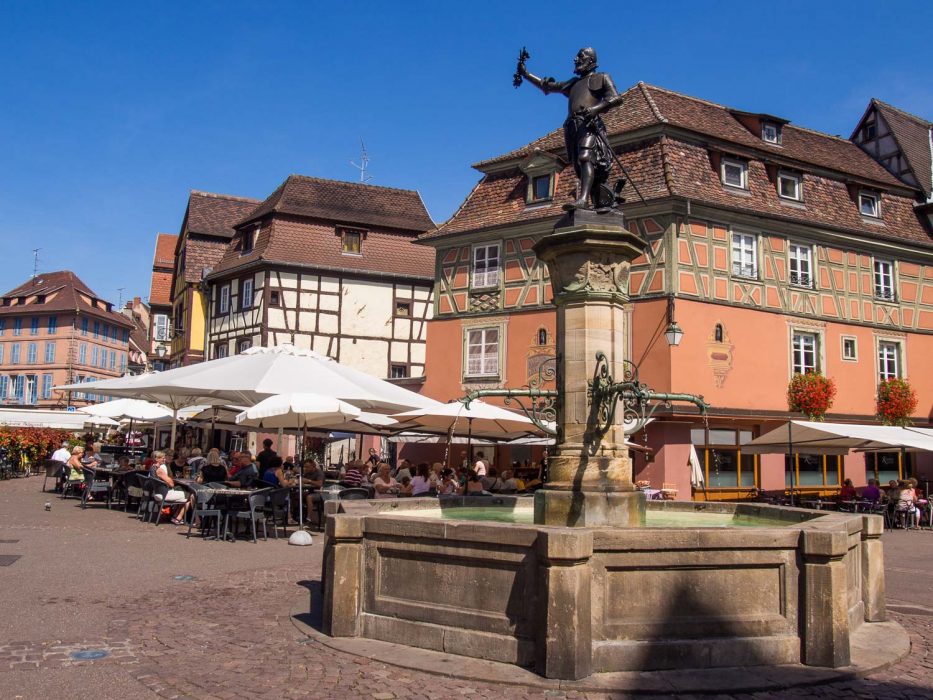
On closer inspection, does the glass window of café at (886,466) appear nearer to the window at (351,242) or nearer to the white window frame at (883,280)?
the white window frame at (883,280)

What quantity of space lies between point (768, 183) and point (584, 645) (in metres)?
23.4

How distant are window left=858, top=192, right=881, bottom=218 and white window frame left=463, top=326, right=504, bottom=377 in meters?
12.1

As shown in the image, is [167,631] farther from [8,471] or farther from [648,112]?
[8,471]

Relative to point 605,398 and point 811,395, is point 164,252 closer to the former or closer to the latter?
point 811,395

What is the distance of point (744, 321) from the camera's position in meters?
25.4

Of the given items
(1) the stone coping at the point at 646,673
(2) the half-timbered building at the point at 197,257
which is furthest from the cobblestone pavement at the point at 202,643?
(2) the half-timbered building at the point at 197,257

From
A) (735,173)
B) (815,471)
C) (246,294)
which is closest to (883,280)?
(735,173)

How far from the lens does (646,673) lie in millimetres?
6215

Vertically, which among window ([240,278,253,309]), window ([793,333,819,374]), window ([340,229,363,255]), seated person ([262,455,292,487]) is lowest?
seated person ([262,455,292,487])

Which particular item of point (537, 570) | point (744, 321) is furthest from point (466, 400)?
point (744, 321)

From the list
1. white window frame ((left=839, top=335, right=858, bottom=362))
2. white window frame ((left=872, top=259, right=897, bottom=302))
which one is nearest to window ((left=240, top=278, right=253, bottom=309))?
white window frame ((left=839, top=335, right=858, bottom=362))

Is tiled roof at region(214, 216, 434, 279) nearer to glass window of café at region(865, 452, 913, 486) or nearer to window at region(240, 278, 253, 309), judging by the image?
window at region(240, 278, 253, 309)

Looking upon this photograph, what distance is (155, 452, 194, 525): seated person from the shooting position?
51.1 ft

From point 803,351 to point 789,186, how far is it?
4.94m
